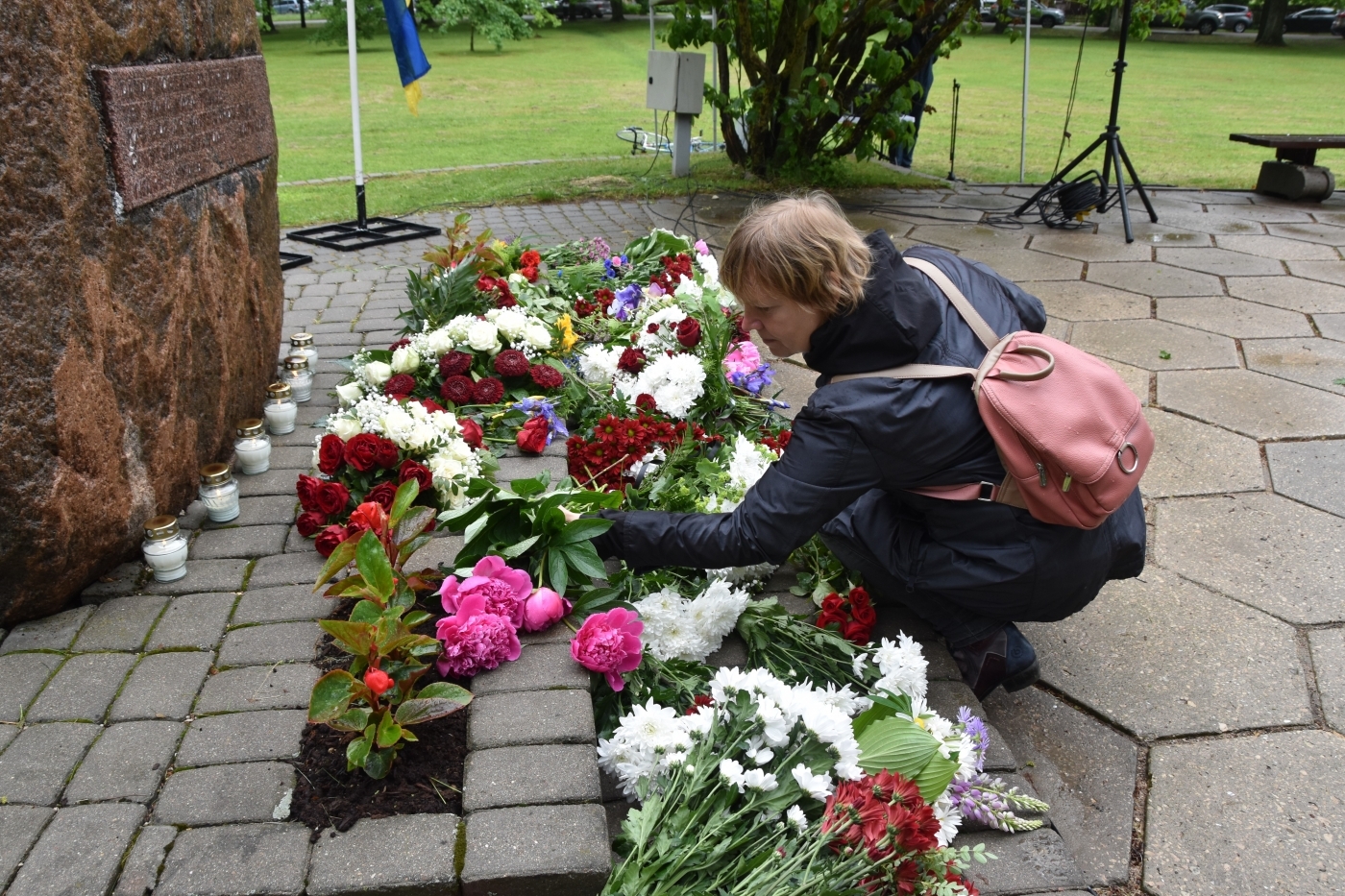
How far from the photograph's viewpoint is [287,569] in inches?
101

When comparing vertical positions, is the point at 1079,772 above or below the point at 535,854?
below

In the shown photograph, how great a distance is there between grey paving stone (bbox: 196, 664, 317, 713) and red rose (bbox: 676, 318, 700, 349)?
1.93 metres

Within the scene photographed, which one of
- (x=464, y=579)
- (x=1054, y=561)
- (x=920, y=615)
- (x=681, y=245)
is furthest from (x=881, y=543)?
(x=681, y=245)

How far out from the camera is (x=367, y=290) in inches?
208

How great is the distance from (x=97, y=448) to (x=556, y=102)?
15959 millimetres

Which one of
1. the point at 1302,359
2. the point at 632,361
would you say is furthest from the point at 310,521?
the point at 1302,359

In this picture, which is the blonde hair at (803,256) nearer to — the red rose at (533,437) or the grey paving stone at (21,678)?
the red rose at (533,437)

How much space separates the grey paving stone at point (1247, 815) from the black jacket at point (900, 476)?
48cm

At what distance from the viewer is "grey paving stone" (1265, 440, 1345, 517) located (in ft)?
11.3

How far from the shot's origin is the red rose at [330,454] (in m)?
2.79

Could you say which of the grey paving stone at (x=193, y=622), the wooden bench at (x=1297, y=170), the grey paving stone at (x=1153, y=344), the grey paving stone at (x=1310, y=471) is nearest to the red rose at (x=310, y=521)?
the grey paving stone at (x=193, y=622)

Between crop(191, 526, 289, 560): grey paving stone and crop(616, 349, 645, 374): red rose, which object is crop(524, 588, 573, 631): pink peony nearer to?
crop(191, 526, 289, 560): grey paving stone

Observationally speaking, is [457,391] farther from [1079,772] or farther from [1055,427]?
[1079,772]

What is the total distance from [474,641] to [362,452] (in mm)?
924
